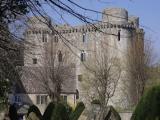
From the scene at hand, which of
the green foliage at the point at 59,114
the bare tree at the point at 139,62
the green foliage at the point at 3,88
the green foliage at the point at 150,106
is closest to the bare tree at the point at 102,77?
the bare tree at the point at 139,62

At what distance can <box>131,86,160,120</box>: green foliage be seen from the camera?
31.5ft

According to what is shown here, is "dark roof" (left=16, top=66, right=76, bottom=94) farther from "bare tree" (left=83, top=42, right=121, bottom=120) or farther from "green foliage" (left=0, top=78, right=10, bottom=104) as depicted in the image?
"green foliage" (left=0, top=78, right=10, bottom=104)

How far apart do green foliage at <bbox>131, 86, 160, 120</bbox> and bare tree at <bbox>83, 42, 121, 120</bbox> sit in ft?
185

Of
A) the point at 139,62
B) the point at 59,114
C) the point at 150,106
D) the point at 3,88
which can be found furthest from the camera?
the point at 139,62

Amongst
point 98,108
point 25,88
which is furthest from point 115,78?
point 98,108

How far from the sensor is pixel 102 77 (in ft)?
234

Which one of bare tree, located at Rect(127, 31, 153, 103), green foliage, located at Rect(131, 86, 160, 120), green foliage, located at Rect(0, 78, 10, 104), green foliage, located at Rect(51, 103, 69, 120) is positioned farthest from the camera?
bare tree, located at Rect(127, 31, 153, 103)

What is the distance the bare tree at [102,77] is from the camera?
2734 inches

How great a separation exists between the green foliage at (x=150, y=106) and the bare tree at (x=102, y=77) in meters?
56.3

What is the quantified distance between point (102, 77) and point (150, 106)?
61530 millimetres

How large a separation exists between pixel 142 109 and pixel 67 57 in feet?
234

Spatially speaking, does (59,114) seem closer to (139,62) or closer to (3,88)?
(3,88)

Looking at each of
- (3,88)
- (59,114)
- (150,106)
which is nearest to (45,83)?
(3,88)

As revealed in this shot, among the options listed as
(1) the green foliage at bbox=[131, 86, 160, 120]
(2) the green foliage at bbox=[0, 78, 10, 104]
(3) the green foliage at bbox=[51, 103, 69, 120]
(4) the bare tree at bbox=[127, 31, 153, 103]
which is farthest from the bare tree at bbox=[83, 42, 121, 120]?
(1) the green foliage at bbox=[131, 86, 160, 120]
